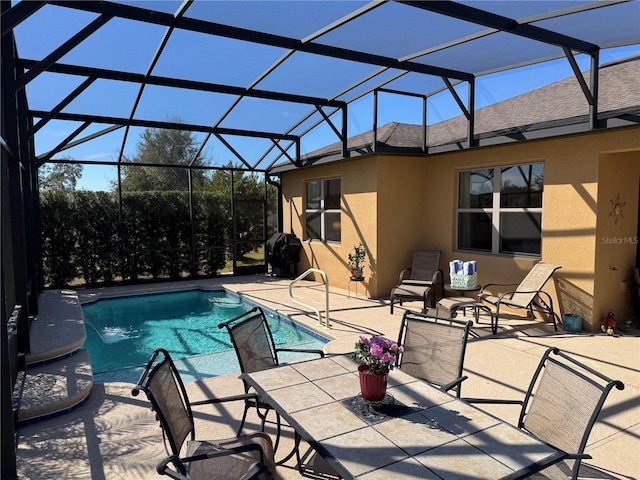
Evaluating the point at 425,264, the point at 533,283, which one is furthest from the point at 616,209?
the point at 425,264

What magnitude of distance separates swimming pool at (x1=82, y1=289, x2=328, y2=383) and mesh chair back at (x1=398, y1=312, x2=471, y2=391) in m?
2.92

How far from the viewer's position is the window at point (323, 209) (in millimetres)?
10602

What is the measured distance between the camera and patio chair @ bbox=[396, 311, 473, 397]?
10.5ft

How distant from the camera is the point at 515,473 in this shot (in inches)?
69.7

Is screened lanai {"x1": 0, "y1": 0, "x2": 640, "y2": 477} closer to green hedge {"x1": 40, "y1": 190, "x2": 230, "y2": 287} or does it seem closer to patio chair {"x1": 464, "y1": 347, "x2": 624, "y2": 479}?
green hedge {"x1": 40, "y1": 190, "x2": 230, "y2": 287}

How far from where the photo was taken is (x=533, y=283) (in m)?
6.53

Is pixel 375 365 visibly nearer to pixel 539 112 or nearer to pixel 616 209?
pixel 616 209

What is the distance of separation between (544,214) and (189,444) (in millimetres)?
6436

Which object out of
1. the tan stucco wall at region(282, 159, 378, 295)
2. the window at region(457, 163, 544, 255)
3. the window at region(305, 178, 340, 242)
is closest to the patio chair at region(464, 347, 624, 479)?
the window at region(457, 163, 544, 255)

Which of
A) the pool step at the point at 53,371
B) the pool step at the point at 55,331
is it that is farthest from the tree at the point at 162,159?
the pool step at the point at 53,371

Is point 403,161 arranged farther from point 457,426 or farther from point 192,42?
point 457,426

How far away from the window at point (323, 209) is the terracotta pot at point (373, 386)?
814 cm

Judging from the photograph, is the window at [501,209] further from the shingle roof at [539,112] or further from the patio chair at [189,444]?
the patio chair at [189,444]

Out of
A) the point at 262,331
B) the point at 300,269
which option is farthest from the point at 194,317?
the point at 262,331
